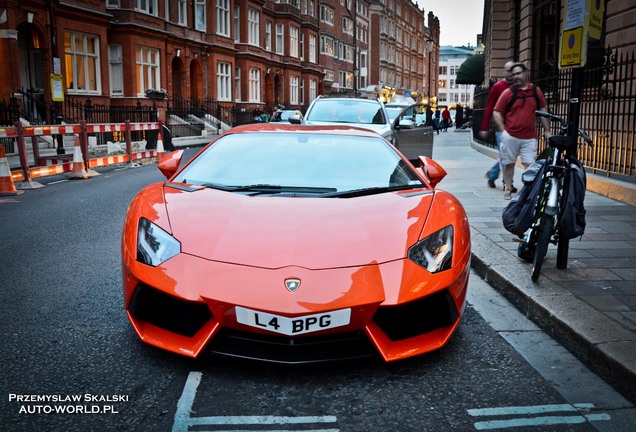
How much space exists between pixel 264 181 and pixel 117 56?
29.0 m

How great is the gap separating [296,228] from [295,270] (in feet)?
1.18

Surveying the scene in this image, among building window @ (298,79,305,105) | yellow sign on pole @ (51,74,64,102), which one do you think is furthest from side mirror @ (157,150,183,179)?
building window @ (298,79,305,105)

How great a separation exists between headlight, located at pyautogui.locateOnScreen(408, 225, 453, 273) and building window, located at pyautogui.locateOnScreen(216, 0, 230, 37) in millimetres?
39397

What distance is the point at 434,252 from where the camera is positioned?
3.57 metres

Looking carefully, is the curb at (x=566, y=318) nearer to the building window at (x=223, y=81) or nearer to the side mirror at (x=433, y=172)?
the side mirror at (x=433, y=172)

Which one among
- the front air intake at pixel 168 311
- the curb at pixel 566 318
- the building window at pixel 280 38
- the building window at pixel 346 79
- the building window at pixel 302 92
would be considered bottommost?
the curb at pixel 566 318

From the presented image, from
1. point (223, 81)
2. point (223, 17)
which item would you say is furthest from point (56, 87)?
point (223, 17)

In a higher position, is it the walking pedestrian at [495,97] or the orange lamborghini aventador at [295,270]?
the walking pedestrian at [495,97]

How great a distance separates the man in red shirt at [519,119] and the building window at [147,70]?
25.1 meters

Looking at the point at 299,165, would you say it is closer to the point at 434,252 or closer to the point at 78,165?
the point at 434,252

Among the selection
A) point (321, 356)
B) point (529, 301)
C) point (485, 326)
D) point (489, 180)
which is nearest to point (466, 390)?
point (321, 356)

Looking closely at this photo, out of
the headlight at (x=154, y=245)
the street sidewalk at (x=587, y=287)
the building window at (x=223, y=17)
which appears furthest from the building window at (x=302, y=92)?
the headlight at (x=154, y=245)

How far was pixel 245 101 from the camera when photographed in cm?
4509

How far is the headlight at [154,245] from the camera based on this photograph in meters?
3.48
